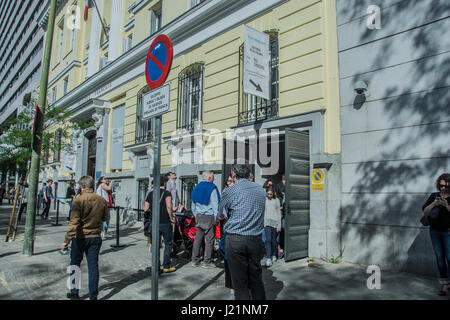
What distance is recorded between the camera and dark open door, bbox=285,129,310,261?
23.4 feet

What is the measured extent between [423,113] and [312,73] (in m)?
2.57

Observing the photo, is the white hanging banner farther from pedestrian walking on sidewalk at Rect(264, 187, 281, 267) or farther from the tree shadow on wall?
pedestrian walking on sidewalk at Rect(264, 187, 281, 267)

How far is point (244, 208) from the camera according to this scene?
4.01 metres

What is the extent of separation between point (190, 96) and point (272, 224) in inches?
260

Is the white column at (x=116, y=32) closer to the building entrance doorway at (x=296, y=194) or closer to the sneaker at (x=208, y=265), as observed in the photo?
the building entrance doorway at (x=296, y=194)

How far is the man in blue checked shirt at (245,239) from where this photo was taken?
3830mm

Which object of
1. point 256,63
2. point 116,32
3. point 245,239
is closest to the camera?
point 245,239

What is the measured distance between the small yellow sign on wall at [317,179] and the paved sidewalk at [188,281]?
4.95ft

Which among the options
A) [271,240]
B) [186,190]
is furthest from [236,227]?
[186,190]

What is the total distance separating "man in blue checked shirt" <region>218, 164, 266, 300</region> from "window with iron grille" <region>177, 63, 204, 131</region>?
7712 millimetres

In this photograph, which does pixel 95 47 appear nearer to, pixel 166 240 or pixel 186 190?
pixel 186 190

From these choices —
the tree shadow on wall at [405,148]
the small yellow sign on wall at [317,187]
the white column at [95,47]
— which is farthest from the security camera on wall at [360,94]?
the white column at [95,47]
